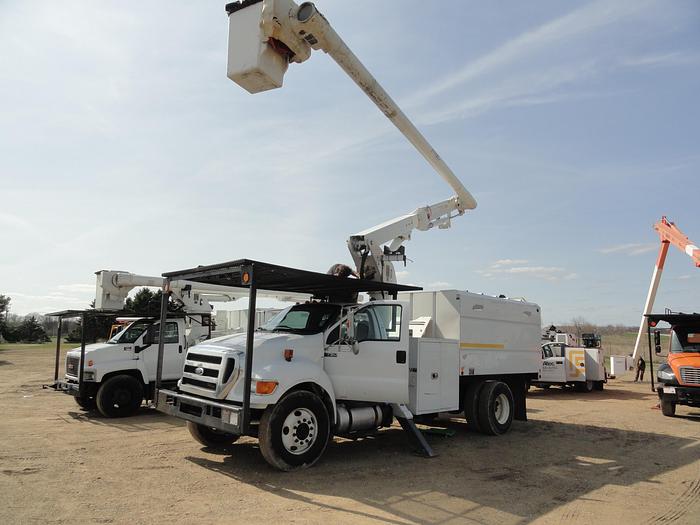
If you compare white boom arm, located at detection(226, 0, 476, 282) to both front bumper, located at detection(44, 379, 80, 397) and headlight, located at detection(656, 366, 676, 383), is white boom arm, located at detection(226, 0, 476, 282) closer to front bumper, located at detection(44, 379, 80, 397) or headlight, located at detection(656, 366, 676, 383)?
front bumper, located at detection(44, 379, 80, 397)

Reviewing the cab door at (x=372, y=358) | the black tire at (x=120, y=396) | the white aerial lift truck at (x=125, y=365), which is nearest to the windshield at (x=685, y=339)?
the cab door at (x=372, y=358)

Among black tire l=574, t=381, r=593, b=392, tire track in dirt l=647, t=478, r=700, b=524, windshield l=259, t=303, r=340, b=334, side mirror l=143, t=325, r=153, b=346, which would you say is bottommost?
black tire l=574, t=381, r=593, b=392

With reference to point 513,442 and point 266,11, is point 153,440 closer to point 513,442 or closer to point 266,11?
point 513,442

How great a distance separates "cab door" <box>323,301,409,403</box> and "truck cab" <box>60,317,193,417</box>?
5.84 m

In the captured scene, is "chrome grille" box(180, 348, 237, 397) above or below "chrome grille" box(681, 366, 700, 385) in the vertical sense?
above

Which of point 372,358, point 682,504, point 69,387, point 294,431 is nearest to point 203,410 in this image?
point 294,431

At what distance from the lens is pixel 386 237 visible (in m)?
10.9

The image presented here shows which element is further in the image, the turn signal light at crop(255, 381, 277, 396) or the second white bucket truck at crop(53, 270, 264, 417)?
the second white bucket truck at crop(53, 270, 264, 417)

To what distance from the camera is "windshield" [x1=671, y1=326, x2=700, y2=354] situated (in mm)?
13873

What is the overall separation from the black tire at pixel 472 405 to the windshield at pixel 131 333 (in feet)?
26.3

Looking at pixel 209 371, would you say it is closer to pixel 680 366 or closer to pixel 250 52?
pixel 250 52

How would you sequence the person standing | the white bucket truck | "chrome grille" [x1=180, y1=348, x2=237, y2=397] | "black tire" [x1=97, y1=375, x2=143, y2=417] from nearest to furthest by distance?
1. the white bucket truck
2. "chrome grille" [x1=180, y1=348, x2=237, y2=397]
3. "black tire" [x1=97, y1=375, x2=143, y2=417]
4. the person standing

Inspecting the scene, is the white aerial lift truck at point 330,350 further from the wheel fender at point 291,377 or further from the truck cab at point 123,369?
the truck cab at point 123,369

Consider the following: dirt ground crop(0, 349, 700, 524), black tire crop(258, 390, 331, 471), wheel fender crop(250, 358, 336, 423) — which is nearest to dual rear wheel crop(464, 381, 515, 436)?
dirt ground crop(0, 349, 700, 524)
